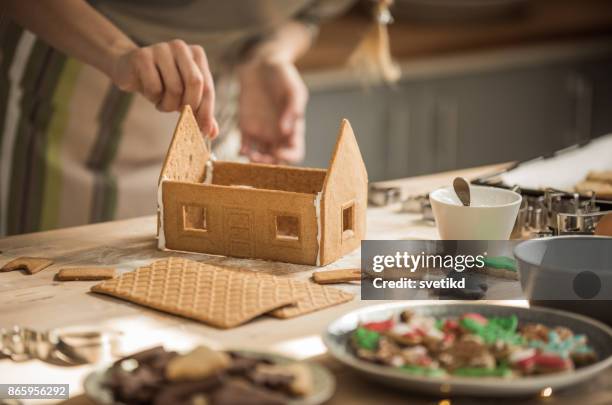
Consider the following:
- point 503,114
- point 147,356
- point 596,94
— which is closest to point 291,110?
point 147,356

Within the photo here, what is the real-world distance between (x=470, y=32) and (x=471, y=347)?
346cm

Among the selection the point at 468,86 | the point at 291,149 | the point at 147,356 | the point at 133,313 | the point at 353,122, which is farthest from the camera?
the point at 468,86

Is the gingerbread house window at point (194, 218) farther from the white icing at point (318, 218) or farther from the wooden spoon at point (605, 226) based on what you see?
the wooden spoon at point (605, 226)

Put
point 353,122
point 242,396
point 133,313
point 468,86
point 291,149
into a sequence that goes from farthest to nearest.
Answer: point 468,86 → point 353,122 → point 291,149 → point 133,313 → point 242,396

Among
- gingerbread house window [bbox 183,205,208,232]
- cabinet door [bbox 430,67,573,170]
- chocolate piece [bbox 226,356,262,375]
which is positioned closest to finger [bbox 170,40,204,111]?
gingerbread house window [bbox 183,205,208,232]

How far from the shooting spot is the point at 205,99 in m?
1.56

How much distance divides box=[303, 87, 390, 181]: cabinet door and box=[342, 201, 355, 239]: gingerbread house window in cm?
218

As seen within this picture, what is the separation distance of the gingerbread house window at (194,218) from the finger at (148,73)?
211 mm

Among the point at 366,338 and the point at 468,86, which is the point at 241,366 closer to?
the point at 366,338

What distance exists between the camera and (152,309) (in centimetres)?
115

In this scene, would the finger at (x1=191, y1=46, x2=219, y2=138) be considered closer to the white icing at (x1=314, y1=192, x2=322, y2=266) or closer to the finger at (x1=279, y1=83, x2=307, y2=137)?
the white icing at (x1=314, y1=192, x2=322, y2=266)

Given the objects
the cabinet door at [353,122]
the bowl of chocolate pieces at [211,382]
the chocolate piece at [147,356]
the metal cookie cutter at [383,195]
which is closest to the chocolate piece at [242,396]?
the bowl of chocolate pieces at [211,382]

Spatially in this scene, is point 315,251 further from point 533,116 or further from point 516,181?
point 533,116

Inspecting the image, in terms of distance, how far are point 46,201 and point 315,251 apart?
131cm
